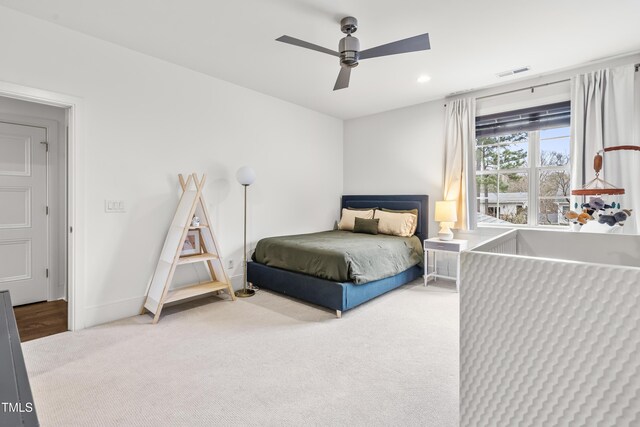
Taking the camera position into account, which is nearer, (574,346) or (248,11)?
(574,346)

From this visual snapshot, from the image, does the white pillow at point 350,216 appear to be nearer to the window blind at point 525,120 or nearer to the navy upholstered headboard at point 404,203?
the navy upholstered headboard at point 404,203

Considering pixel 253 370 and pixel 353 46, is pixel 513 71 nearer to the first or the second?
pixel 353 46

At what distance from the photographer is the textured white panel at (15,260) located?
331cm

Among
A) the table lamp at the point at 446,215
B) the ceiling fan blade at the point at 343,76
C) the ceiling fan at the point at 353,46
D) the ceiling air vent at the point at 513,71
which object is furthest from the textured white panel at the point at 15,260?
the ceiling air vent at the point at 513,71

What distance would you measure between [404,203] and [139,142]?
3.61 meters

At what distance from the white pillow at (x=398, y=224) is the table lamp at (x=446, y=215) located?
1.29ft

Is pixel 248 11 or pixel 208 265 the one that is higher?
pixel 248 11

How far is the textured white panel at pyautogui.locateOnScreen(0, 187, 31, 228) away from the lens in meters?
3.31

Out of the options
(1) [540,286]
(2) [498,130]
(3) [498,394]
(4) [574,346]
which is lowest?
(3) [498,394]

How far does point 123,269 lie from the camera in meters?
3.08

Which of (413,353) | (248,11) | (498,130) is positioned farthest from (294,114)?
(413,353)

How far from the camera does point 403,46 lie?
2.42 metres

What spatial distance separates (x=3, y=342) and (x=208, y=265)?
9.00 ft

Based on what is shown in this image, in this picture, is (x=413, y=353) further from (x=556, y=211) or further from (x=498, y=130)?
(x=498, y=130)
